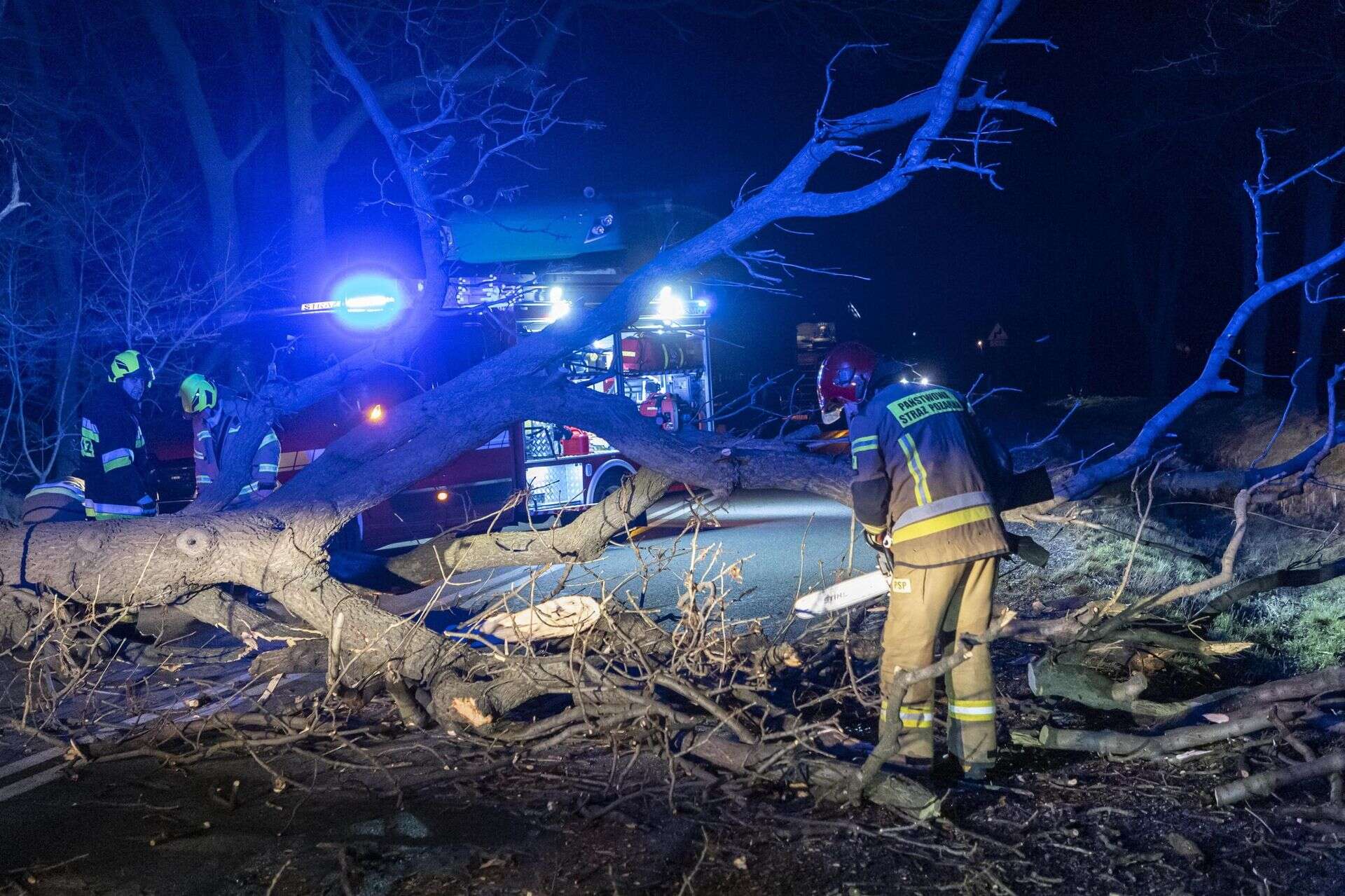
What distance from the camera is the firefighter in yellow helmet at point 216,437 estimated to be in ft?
21.8

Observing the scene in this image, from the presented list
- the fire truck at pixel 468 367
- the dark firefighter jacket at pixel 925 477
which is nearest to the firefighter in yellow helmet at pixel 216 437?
the fire truck at pixel 468 367

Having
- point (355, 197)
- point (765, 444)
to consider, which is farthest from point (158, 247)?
point (765, 444)

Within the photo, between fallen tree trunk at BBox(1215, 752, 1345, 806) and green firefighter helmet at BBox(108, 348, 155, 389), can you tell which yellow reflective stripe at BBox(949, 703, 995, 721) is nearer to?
fallen tree trunk at BBox(1215, 752, 1345, 806)

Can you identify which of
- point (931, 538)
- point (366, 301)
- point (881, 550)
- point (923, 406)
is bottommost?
point (881, 550)

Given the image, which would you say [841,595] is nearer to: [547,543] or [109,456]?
[547,543]

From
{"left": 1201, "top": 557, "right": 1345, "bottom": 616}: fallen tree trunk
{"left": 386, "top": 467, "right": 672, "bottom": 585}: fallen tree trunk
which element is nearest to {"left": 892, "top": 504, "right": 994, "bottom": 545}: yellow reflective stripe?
{"left": 1201, "top": 557, "right": 1345, "bottom": 616}: fallen tree trunk

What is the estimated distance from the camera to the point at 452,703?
4.46 meters

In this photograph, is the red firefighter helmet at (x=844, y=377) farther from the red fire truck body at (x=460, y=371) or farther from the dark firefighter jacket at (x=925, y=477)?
the red fire truck body at (x=460, y=371)

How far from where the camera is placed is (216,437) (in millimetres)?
7004

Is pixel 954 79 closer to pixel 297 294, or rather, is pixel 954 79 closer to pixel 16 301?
pixel 297 294

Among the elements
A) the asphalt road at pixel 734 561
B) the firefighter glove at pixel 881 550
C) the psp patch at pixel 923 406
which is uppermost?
the psp patch at pixel 923 406

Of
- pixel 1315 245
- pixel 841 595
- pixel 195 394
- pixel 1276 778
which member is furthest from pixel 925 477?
pixel 1315 245

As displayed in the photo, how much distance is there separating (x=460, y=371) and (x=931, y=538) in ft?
19.1

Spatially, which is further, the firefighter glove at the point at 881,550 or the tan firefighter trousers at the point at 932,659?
the firefighter glove at the point at 881,550
